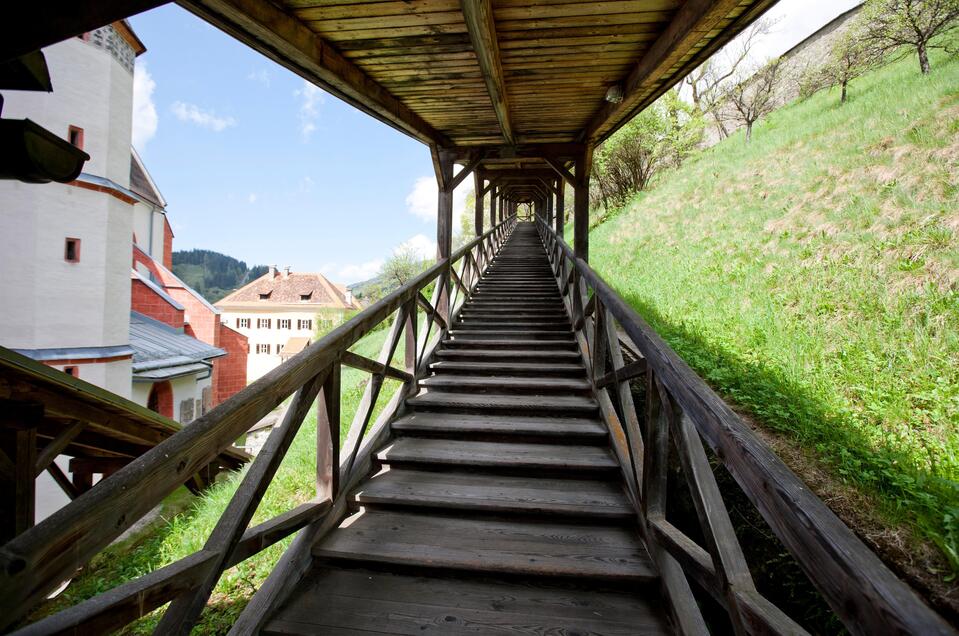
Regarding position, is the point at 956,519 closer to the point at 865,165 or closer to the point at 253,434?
the point at 865,165

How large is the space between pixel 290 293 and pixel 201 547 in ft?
132

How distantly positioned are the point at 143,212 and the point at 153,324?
8491mm

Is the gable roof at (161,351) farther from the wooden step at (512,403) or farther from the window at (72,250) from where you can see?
the wooden step at (512,403)

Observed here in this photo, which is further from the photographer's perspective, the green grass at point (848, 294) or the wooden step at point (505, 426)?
the wooden step at point (505, 426)

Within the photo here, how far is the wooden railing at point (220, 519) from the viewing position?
971 millimetres

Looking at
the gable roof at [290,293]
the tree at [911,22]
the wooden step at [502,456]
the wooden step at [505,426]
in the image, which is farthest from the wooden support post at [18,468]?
the gable roof at [290,293]

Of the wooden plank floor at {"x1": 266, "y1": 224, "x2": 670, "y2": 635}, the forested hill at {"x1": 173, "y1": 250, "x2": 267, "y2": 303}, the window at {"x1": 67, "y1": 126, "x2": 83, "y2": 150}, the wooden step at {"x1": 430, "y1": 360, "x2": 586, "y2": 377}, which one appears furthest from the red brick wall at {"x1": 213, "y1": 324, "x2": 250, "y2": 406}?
the forested hill at {"x1": 173, "y1": 250, "x2": 267, "y2": 303}

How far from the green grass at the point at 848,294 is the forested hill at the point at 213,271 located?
10803cm

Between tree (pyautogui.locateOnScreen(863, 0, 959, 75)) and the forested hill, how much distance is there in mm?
108816

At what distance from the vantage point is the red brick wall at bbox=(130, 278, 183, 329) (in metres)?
14.5

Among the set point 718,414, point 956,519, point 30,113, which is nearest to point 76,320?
point 30,113

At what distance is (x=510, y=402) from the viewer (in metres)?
3.64

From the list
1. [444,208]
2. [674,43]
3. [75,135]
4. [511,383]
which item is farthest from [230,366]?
[674,43]

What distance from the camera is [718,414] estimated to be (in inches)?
58.6
